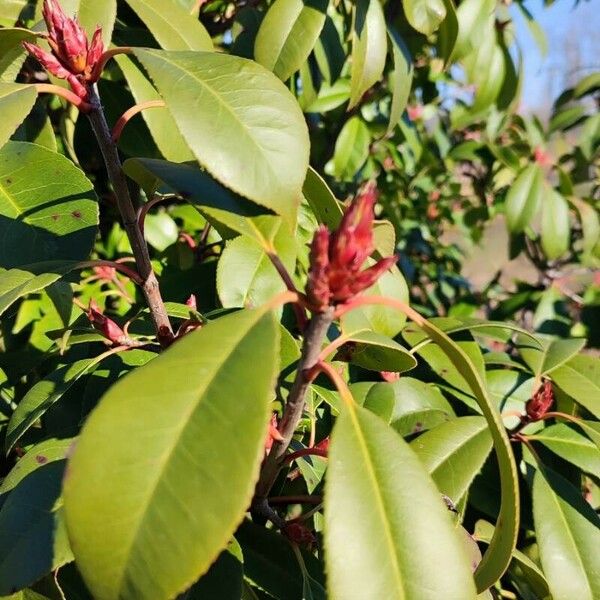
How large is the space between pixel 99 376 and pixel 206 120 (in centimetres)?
42

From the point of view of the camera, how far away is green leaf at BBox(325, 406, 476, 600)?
21.5 inches

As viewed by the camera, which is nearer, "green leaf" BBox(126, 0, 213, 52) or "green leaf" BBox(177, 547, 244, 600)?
"green leaf" BBox(177, 547, 244, 600)

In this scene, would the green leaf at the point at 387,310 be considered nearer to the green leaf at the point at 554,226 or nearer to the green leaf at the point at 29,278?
the green leaf at the point at 29,278

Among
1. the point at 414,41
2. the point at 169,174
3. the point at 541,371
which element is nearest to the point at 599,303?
the point at 414,41

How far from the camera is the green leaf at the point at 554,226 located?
7.05 feet

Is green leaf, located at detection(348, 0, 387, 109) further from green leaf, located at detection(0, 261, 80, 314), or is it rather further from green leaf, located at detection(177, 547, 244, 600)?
green leaf, located at detection(177, 547, 244, 600)

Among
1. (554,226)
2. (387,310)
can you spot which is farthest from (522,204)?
(387,310)

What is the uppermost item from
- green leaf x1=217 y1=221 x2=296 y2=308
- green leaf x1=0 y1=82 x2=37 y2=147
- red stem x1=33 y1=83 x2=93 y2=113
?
red stem x1=33 y1=83 x2=93 y2=113

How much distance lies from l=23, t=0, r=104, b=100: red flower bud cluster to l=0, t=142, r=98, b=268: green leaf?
0.67ft

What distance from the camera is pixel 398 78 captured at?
1331 mm

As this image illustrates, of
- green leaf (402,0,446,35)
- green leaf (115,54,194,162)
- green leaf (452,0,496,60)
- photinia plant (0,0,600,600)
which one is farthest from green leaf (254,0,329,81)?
green leaf (452,0,496,60)

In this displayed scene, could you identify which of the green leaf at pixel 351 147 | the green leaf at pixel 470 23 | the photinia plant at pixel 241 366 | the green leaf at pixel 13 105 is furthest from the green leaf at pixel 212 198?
the green leaf at pixel 351 147

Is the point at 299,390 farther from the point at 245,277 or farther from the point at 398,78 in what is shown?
the point at 398,78

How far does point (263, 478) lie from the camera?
2.47ft
